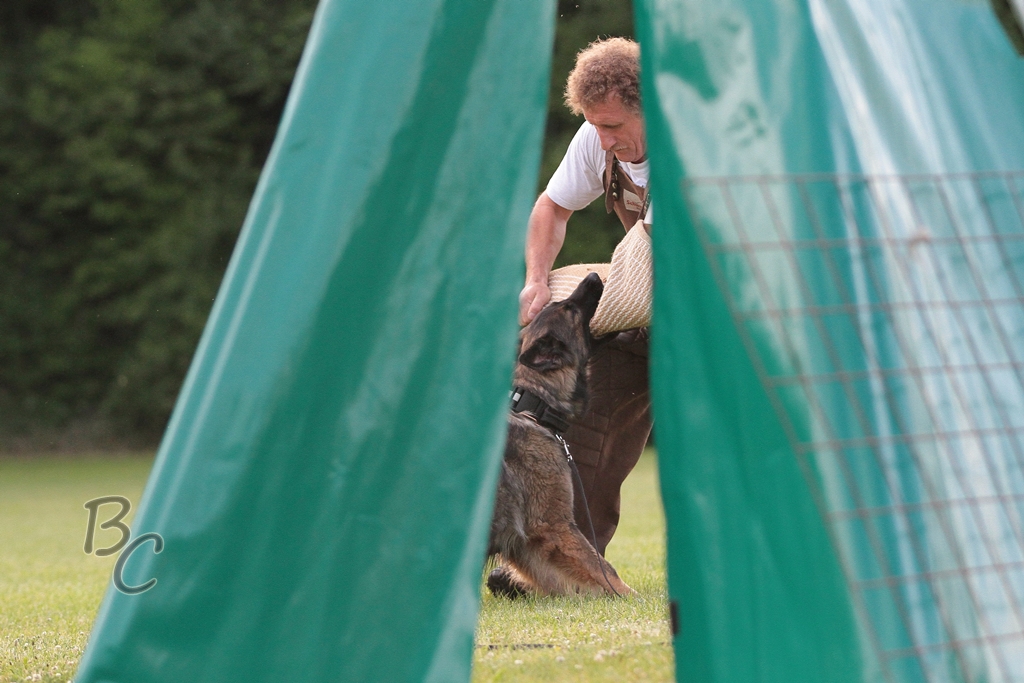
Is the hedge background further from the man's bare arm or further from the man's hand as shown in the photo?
the man's hand

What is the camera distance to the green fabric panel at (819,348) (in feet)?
6.28

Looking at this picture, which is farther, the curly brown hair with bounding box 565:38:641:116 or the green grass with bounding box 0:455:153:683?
the curly brown hair with bounding box 565:38:641:116

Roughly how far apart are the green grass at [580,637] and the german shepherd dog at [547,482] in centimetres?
11

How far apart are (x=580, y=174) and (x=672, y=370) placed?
7.89ft

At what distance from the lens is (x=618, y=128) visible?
3.87 meters

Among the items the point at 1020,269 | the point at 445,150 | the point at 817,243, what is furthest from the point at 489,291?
the point at 1020,269

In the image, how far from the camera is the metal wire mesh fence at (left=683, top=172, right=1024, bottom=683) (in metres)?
1.92

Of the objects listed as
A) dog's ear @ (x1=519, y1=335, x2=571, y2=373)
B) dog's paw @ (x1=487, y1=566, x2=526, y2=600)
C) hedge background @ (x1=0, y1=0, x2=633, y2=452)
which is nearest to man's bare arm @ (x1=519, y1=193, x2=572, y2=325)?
dog's ear @ (x1=519, y1=335, x2=571, y2=373)

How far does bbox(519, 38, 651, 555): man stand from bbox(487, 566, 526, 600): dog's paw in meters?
0.41

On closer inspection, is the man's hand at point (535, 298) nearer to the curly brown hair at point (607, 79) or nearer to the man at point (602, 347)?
the man at point (602, 347)

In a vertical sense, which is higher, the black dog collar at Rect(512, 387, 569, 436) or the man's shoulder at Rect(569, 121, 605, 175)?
the man's shoulder at Rect(569, 121, 605, 175)

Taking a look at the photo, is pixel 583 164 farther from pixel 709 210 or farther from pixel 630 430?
pixel 709 210

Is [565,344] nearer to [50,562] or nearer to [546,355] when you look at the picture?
[546,355]

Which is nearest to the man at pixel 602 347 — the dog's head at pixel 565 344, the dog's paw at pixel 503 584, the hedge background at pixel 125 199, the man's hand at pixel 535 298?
the man's hand at pixel 535 298
